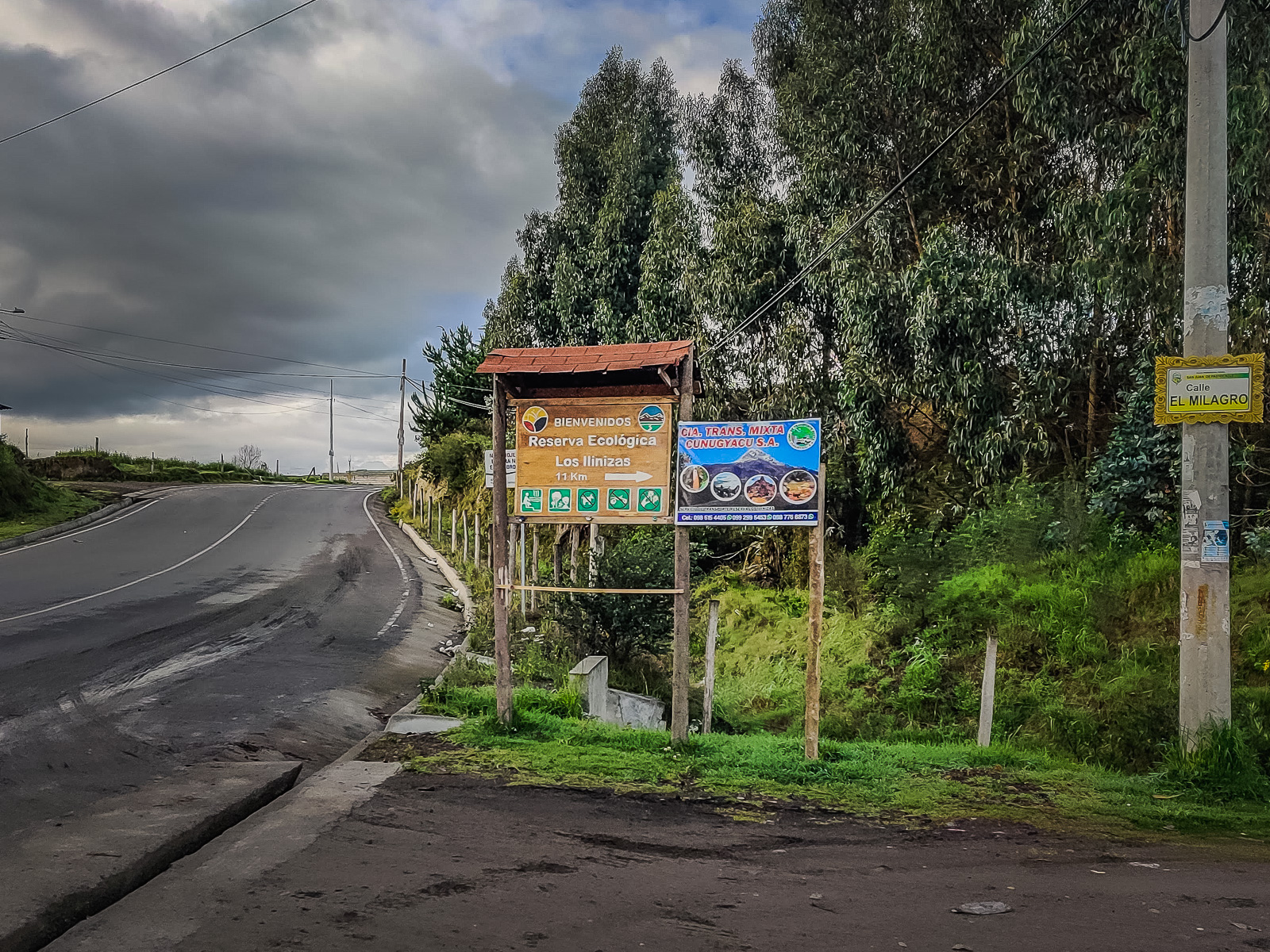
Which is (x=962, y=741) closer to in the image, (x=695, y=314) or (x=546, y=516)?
(x=546, y=516)

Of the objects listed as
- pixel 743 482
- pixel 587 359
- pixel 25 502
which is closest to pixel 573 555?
pixel 587 359

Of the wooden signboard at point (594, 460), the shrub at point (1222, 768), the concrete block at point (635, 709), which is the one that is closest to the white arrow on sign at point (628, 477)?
the wooden signboard at point (594, 460)

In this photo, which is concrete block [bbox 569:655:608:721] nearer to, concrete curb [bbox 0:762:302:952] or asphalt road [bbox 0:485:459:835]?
asphalt road [bbox 0:485:459:835]

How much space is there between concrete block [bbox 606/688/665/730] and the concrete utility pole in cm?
618

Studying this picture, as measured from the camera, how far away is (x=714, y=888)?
4.61 m

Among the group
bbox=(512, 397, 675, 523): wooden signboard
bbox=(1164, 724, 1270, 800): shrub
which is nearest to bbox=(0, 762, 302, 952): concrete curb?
bbox=(512, 397, 675, 523): wooden signboard

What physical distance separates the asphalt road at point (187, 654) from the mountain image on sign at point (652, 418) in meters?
4.22

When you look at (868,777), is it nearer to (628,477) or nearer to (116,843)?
Answer: (628,477)

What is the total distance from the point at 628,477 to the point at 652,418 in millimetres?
581

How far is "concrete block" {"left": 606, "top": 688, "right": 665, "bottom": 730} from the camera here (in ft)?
36.3

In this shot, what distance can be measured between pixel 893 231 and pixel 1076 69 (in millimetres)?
3774

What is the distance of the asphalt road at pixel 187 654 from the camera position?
7520mm

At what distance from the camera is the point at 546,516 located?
322 inches

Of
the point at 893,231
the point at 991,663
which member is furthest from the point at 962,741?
the point at 893,231
